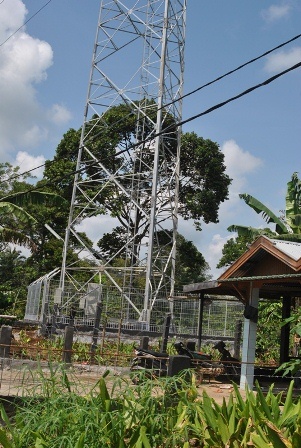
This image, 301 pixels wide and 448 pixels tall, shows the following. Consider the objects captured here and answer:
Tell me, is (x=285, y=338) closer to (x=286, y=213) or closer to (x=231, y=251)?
(x=286, y=213)

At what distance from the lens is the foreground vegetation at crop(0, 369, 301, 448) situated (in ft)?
17.7

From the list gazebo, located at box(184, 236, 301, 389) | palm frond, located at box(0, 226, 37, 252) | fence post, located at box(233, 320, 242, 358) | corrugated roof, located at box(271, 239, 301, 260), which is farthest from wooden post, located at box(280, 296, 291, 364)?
palm frond, located at box(0, 226, 37, 252)

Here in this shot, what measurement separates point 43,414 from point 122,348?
38.3ft

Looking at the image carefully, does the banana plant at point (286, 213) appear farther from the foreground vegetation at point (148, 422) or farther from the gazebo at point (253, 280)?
the foreground vegetation at point (148, 422)

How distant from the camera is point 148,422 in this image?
19.1ft

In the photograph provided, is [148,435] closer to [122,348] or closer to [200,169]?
[122,348]

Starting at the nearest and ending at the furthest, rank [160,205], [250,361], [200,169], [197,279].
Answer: [250,361] → [160,205] → [200,169] → [197,279]

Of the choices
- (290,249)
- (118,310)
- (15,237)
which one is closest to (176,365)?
(290,249)

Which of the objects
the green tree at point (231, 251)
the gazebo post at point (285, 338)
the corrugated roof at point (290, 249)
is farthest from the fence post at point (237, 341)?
the green tree at point (231, 251)

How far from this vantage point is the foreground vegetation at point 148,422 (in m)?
5.40

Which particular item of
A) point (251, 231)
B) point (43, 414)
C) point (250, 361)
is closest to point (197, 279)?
point (251, 231)

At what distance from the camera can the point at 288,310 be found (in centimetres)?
1611

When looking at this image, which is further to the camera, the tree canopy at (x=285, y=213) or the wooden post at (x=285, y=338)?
the tree canopy at (x=285, y=213)

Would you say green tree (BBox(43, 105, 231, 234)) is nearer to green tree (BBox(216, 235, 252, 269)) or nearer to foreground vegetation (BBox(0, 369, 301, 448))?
green tree (BBox(216, 235, 252, 269))
